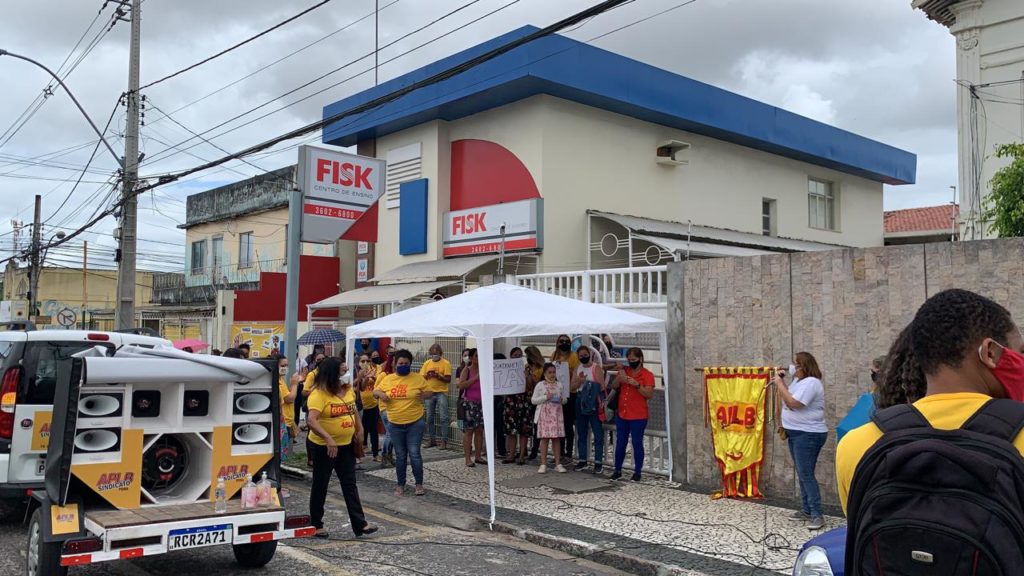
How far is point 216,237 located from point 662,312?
844 inches

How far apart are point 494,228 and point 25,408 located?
10.6m

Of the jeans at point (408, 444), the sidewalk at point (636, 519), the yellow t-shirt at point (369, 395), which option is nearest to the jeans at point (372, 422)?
the yellow t-shirt at point (369, 395)

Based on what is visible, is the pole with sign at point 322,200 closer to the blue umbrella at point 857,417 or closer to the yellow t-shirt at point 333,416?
the yellow t-shirt at point 333,416

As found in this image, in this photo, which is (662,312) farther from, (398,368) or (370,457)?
(370,457)

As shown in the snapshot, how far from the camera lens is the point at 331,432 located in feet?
24.4

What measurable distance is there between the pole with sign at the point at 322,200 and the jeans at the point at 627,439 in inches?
198

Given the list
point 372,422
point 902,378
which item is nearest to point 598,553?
point 902,378

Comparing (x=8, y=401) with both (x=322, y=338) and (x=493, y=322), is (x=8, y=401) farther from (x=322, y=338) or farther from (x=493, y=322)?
(x=322, y=338)

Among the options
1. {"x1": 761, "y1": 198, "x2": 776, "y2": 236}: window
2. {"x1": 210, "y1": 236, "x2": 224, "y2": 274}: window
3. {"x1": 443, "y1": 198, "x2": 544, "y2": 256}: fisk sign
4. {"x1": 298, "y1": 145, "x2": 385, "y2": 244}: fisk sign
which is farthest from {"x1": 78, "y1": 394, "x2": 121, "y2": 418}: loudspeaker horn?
{"x1": 210, "y1": 236, "x2": 224, "y2": 274}: window

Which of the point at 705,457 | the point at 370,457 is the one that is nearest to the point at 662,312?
the point at 705,457

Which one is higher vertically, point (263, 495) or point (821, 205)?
point (821, 205)

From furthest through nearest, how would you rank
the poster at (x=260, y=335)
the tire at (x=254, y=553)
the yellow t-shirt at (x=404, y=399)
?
the poster at (x=260, y=335) < the yellow t-shirt at (x=404, y=399) < the tire at (x=254, y=553)

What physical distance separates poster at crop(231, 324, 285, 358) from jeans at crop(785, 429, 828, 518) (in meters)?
14.9

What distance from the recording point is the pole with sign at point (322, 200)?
12.5 m
